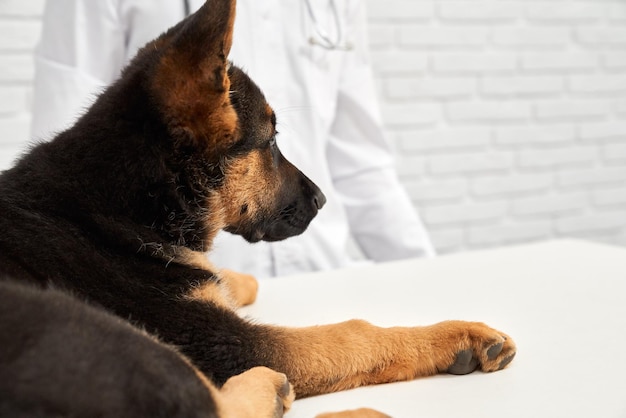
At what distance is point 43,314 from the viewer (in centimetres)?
70

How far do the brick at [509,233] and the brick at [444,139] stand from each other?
0.38 metres

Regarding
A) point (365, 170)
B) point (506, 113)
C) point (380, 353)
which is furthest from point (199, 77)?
point (506, 113)

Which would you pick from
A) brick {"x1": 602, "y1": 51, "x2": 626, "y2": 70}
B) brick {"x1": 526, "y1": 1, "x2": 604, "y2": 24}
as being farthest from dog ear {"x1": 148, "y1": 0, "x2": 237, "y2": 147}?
brick {"x1": 602, "y1": 51, "x2": 626, "y2": 70}

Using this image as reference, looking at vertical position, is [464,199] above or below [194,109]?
below

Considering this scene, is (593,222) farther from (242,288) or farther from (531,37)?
(242,288)

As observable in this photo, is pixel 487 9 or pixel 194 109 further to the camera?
pixel 487 9

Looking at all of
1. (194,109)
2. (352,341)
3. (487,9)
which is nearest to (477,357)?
(352,341)

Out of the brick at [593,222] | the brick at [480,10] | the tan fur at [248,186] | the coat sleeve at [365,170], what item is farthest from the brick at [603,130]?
the tan fur at [248,186]

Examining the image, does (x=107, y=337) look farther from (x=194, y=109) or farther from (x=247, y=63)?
(x=247, y=63)

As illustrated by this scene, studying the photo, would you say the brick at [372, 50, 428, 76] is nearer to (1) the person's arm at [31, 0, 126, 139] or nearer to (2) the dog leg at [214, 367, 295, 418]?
(1) the person's arm at [31, 0, 126, 139]

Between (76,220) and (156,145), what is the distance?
15cm

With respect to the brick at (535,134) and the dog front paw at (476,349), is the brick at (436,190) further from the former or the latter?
the dog front paw at (476,349)

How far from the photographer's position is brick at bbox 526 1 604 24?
3289 mm

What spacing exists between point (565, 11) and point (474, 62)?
1.89ft
